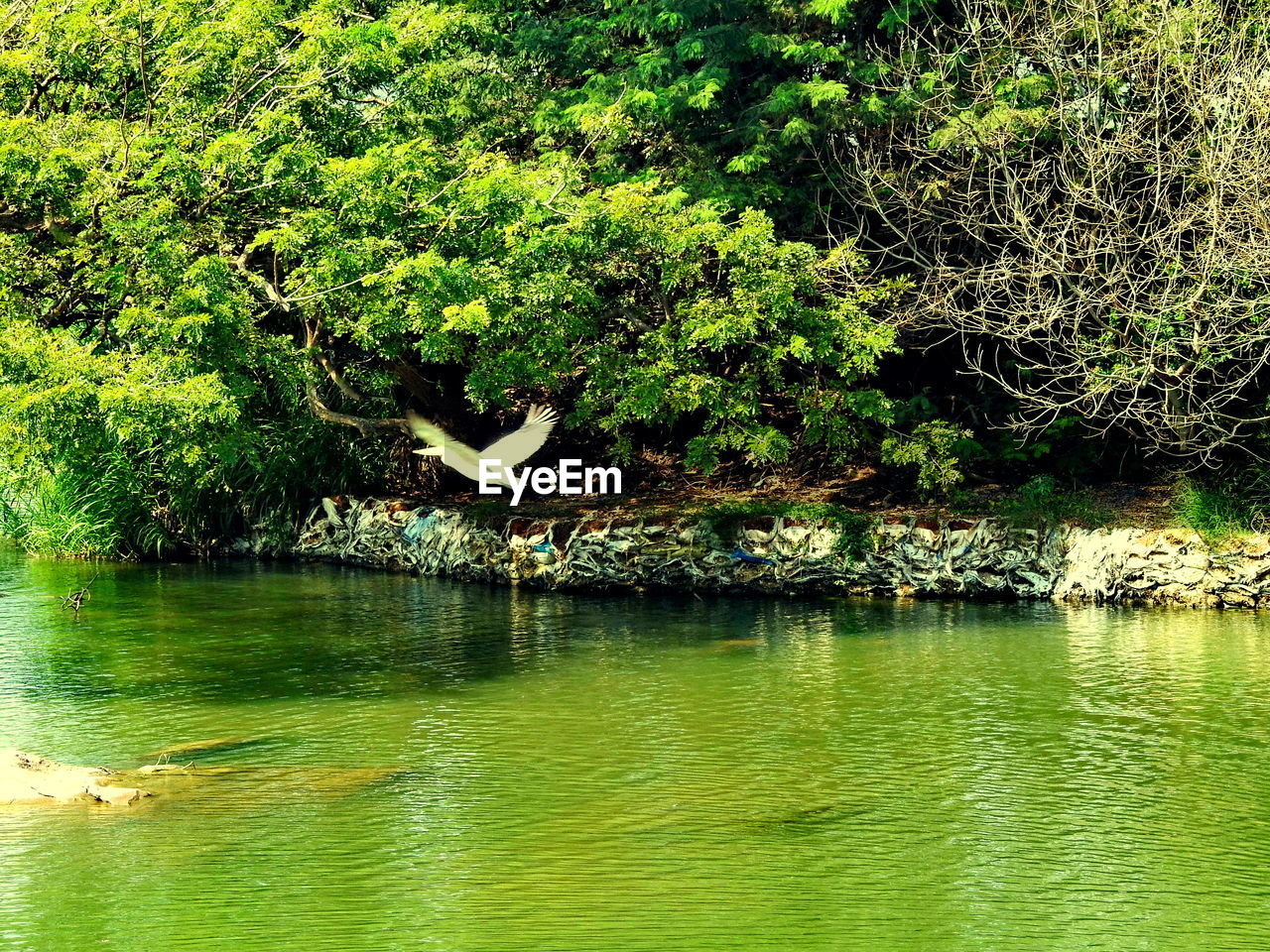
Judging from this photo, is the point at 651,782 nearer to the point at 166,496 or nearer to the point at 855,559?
the point at 855,559

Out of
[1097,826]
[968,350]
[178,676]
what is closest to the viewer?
[1097,826]

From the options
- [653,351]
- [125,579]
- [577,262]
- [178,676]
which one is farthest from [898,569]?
[125,579]

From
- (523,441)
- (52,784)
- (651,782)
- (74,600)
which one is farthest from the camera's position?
(523,441)

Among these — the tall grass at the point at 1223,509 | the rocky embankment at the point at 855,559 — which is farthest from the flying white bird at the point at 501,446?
the tall grass at the point at 1223,509

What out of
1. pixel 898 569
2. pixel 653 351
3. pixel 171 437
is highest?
pixel 653 351

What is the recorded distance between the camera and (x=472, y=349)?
16.8m

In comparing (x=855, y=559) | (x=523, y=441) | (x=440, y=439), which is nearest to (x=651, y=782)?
(x=855, y=559)

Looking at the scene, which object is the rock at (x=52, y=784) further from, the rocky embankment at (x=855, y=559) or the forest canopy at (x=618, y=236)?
the rocky embankment at (x=855, y=559)

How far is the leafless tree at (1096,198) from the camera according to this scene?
46.7ft

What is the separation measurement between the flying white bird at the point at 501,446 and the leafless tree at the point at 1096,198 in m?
4.63

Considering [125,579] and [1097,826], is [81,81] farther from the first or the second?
[1097,826]

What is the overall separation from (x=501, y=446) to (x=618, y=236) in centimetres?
389

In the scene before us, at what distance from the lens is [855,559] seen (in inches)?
606

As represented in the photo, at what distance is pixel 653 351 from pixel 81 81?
6473mm
